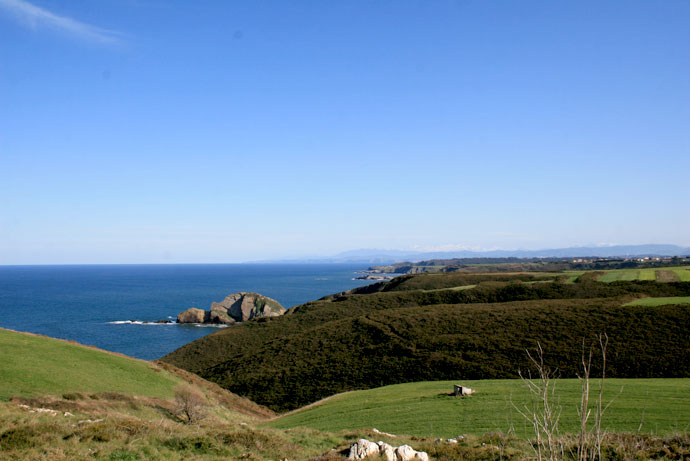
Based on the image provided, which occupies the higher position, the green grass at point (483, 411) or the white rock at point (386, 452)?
the white rock at point (386, 452)

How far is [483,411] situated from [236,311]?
8308cm

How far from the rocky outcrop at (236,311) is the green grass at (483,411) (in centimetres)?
6933

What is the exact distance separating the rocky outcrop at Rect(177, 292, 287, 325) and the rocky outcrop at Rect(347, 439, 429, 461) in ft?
269

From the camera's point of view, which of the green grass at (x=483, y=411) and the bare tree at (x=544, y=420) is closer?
the bare tree at (x=544, y=420)

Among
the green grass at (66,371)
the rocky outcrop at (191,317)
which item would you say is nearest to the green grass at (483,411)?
the green grass at (66,371)

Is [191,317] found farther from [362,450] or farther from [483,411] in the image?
→ [362,450]

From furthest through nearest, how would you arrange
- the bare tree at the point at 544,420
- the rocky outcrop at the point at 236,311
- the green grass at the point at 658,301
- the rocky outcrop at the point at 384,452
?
the rocky outcrop at the point at 236,311, the green grass at the point at 658,301, the rocky outcrop at the point at 384,452, the bare tree at the point at 544,420

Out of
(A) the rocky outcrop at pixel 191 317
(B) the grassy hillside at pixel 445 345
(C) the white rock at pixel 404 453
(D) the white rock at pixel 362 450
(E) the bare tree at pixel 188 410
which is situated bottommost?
(A) the rocky outcrop at pixel 191 317

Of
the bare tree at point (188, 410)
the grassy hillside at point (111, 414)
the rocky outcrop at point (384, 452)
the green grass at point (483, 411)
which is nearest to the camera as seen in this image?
the grassy hillside at point (111, 414)

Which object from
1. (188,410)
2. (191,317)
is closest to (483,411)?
(188,410)

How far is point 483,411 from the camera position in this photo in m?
20.1

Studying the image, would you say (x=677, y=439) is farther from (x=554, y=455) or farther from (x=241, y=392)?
(x=241, y=392)

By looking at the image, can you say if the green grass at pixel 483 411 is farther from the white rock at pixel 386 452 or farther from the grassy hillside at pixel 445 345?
the grassy hillside at pixel 445 345

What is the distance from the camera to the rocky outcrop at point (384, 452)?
11.6 metres
